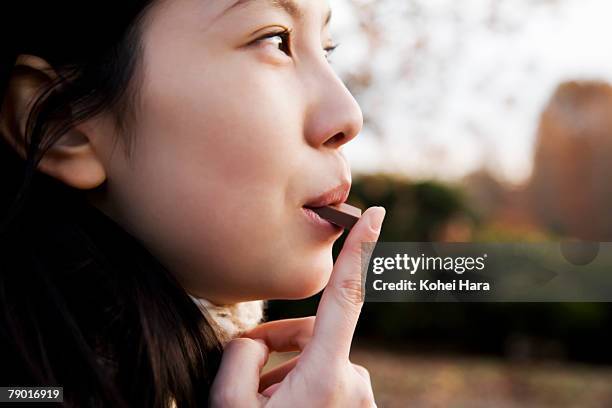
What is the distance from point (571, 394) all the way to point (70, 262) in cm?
576

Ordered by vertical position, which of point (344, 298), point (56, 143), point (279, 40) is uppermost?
point (279, 40)

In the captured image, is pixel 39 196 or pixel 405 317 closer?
pixel 39 196

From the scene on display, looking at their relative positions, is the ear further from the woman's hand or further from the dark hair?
the woman's hand

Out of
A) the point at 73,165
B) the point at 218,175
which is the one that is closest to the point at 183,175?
the point at 218,175

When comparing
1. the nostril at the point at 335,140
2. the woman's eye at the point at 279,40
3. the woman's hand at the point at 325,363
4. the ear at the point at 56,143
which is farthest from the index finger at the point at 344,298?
the ear at the point at 56,143

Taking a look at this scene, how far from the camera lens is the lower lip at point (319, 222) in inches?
42.2

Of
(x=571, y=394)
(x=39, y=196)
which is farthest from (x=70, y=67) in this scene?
(x=571, y=394)

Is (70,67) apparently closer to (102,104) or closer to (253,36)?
(102,104)

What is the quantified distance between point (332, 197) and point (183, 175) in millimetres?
244

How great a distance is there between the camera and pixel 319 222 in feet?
3.55

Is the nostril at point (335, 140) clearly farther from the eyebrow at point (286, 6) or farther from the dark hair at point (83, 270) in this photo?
the dark hair at point (83, 270)

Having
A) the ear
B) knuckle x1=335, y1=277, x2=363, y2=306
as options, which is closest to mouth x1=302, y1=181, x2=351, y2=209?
knuckle x1=335, y1=277, x2=363, y2=306

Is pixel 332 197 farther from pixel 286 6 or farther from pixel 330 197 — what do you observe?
pixel 286 6

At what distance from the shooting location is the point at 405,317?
7277 millimetres
